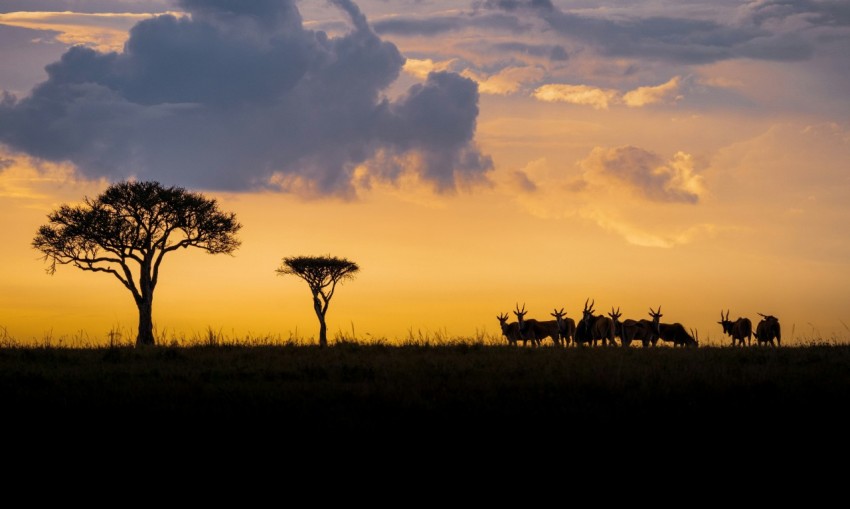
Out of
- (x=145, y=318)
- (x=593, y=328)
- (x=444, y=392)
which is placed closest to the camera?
(x=444, y=392)

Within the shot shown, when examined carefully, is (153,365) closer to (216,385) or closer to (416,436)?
(216,385)

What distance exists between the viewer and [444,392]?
15273 mm

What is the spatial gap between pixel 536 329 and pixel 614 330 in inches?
165

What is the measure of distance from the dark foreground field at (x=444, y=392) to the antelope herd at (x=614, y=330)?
1463cm

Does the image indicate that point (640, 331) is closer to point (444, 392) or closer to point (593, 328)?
point (593, 328)

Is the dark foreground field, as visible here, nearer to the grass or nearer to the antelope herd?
the grass

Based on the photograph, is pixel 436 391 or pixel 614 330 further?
pixel 614 330

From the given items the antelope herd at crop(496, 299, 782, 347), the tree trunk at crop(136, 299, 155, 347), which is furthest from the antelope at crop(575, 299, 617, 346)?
the tree trunk at crop(136, 299, 155, 347)

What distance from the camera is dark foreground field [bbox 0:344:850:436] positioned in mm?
13156

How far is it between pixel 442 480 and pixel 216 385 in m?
7.06

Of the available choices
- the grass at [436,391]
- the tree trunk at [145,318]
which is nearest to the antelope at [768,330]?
the grass at [436,391]

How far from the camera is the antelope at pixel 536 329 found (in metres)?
39.4

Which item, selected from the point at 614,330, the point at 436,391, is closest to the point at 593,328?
the point at 614,330

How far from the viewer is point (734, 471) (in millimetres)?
11258
